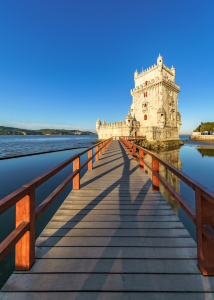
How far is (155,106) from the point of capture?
33688 mm

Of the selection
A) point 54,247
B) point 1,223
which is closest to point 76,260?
point 54,247

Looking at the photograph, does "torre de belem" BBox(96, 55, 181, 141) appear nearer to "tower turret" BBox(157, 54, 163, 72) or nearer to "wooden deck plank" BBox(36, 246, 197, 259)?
"tower turret" BBox(157, 54, 163, 72)

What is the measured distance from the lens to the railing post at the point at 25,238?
1665mm

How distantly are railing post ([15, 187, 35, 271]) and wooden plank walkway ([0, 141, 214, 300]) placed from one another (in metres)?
0.11

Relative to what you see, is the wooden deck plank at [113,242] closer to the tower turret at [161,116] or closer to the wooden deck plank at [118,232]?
the wooden deck plank at [118,232]

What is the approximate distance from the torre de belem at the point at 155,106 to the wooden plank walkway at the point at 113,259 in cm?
3233

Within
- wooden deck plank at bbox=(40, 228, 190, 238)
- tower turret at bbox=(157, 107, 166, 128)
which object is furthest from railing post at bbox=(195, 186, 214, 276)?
tower turret at bbox=(157, 107, 166, 128)

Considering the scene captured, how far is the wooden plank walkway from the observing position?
4.88 ft

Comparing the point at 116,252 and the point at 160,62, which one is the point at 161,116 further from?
the point at 116,252

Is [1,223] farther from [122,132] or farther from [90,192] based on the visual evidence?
[122,132]

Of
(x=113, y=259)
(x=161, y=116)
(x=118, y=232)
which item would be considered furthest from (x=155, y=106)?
(x=113, y=259)

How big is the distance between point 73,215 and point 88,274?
4.58 ft

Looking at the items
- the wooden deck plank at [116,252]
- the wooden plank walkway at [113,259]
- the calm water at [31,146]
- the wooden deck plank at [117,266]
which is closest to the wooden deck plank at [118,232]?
the wooden plank walkway at [113,259]

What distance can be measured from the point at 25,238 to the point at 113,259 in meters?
1.20
